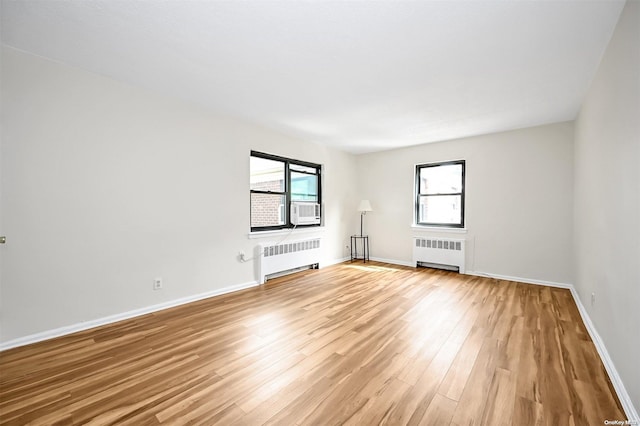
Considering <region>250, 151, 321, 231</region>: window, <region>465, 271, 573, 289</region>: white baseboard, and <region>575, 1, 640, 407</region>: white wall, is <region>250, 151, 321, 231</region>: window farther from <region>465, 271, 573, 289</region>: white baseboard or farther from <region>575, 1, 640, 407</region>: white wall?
<region>575, 1, 640, 407</region>: white wall

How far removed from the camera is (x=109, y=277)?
2.83 metres

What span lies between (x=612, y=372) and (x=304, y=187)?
4509 mm

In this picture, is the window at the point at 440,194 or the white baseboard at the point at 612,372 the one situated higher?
the window at the point at 440,194

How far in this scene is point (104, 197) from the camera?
2.79m

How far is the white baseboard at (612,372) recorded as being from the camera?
1.54 meters

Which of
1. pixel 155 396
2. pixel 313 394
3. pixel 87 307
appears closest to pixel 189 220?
pixel 87 307

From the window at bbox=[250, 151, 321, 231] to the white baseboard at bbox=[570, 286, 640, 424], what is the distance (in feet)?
13.1

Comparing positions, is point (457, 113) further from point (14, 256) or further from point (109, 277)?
point (14, 256)

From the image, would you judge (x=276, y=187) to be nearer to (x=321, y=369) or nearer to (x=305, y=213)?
(x=305, y=213)

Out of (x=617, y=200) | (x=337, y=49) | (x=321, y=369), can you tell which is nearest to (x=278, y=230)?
(x=321, y=369)

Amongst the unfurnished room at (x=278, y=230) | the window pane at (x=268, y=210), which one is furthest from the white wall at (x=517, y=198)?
the window pane at (x=268, y=210)

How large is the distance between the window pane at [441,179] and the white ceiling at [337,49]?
170cm

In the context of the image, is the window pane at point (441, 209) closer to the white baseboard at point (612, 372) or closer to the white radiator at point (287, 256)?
the white radiator at point (287, 256)

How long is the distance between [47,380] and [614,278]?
4103 millimetres
